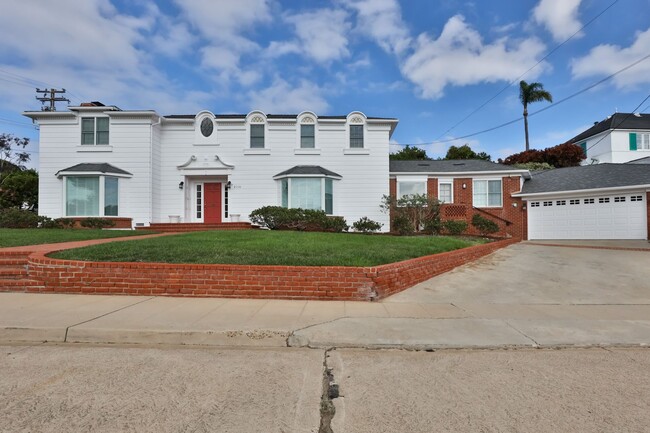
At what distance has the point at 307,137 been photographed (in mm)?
18250

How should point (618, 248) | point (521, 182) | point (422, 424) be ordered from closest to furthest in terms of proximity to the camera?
point (422, 424) < point (618, 248) < point (521, 182)

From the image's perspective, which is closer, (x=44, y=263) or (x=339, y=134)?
(x=44, y=263)

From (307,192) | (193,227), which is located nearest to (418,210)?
(307,192)

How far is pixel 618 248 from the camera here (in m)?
13.4

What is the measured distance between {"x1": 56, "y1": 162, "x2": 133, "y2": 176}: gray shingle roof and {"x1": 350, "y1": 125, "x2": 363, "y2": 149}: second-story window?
11.0 m

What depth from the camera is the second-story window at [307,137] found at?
59.7ft

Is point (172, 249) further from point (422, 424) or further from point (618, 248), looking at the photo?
point (618, 248)

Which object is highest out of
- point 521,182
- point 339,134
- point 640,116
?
point 640,116

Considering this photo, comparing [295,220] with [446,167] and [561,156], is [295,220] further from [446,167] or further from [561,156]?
[561,156]

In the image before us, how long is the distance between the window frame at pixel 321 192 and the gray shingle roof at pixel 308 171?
0.66 feet

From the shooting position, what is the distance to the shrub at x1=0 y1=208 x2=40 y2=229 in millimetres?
14767

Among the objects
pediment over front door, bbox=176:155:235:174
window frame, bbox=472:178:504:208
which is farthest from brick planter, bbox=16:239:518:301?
window frame, bbox=472:178:504:208

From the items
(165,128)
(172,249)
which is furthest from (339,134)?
(172,249)

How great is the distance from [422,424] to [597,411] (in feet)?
5.01
